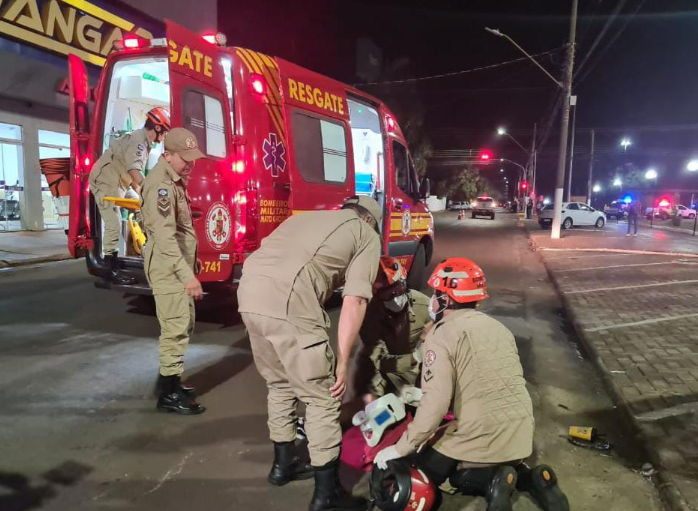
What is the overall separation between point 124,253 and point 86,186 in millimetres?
1160

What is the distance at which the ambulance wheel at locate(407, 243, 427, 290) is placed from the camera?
309 inches

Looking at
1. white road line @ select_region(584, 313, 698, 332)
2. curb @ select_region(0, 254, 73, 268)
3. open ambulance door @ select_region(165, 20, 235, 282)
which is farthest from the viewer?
curb @ select_region(0, 254, 73, 268)

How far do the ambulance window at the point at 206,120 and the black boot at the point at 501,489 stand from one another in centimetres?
383

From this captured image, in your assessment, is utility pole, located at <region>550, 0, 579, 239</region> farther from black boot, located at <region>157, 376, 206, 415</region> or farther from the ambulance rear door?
black boot, located at <region>157, 376, 206, 415</region>

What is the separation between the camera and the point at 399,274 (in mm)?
3525

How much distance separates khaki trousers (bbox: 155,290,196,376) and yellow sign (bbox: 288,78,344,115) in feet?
9.14

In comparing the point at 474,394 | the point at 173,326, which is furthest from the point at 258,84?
the point at 474,394

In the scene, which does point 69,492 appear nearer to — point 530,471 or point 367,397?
point 367,397

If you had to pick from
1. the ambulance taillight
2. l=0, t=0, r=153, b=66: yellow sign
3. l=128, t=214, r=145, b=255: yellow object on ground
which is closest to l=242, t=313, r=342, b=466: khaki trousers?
the ambulance taillight

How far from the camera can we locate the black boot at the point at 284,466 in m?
2.73

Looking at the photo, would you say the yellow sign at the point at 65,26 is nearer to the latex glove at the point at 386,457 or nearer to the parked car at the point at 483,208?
the latex glove at the point at 386,457

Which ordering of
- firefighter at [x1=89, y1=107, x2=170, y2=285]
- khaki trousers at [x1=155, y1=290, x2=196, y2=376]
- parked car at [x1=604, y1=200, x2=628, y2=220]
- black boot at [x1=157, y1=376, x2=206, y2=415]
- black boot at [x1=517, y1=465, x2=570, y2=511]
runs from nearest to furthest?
black boot at [x1=517, y1=465, x2=570, y2=511] → khaki trousers at [x1=155, y1=290, x2=196, y2=376] → black boot at [x1=157, y1=376, x2=206, y2=415] → firefighter at [x1=89, y1=107, x2=170, y2=285] → parked car at [x1=604, y1=200, x2=628, y2=220]

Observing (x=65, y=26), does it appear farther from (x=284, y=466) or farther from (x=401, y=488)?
(x=401, y=488)

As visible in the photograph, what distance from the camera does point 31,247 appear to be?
12.2m
